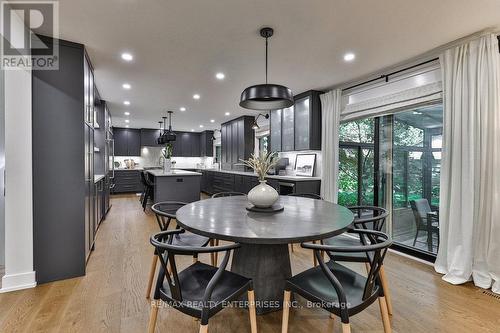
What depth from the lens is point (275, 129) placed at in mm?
5418

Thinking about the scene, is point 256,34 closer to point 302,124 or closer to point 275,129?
point 302,124

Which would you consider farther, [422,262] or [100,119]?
[100,119]

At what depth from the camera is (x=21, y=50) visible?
2.36 m

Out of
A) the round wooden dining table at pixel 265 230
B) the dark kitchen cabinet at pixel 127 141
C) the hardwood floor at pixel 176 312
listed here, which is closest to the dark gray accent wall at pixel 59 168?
the hardwood floor at pixel 176 312

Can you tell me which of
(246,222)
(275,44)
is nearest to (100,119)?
(275,44)

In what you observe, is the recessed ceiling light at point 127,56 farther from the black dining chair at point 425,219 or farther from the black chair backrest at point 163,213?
the black dining chair at point 425,219

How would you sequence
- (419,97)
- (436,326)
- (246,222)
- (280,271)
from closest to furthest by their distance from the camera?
(246,222) → (436,326) → (280,271) → (419,97)

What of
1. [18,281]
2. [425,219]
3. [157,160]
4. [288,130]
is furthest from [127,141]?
[425,219]

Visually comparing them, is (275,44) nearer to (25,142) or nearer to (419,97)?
(419,97)

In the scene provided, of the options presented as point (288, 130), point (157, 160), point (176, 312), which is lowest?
point (176, 312)

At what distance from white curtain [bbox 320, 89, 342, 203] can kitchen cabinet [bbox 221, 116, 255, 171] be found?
2.73 metres

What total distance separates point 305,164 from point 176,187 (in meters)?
2.95

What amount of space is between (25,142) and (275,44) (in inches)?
107

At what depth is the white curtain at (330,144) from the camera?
4.18 meters
